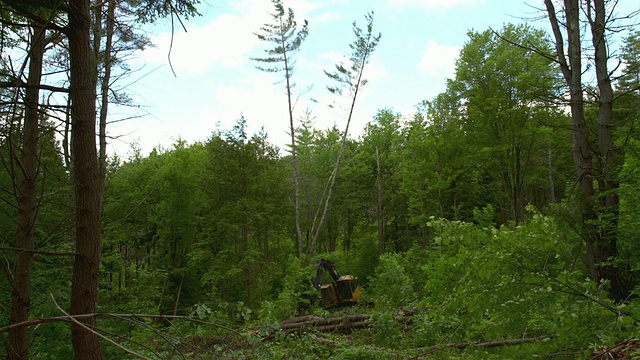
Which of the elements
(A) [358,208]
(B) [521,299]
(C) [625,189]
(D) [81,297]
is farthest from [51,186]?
(A) [358,208]

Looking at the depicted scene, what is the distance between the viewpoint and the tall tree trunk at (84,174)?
2271mm

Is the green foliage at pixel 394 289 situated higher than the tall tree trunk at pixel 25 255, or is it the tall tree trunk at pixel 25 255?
the tall tree trunk at pixel 25 255

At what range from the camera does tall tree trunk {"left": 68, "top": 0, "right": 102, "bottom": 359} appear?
2.27 m

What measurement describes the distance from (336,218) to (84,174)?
29275 millimetres

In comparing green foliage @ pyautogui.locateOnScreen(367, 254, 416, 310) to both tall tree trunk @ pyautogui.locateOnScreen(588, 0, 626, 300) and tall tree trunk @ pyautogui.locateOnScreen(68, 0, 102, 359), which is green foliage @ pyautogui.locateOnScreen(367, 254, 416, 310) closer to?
tall tree trunk @ pyautogui.locateOnScreen(588, 0, 626, 300)

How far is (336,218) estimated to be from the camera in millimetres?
31344

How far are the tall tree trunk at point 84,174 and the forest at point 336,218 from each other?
0.03ft

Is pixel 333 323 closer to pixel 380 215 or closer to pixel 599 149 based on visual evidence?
pixel 599 149

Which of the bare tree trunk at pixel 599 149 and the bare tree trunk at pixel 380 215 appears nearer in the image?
the bare tree trunk at pixel 599 149

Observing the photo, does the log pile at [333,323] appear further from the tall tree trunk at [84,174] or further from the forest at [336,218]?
the tall tree trunk at [84,174]

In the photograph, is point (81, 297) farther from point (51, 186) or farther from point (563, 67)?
point (563, 67)

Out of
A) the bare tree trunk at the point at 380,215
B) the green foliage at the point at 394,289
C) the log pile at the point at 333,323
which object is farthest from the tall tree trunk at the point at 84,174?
the bare tree trunk at the point at 380,215

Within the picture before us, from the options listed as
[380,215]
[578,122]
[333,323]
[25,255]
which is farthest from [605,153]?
[380,215]

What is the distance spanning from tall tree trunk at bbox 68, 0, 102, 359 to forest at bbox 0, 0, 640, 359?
11mm
